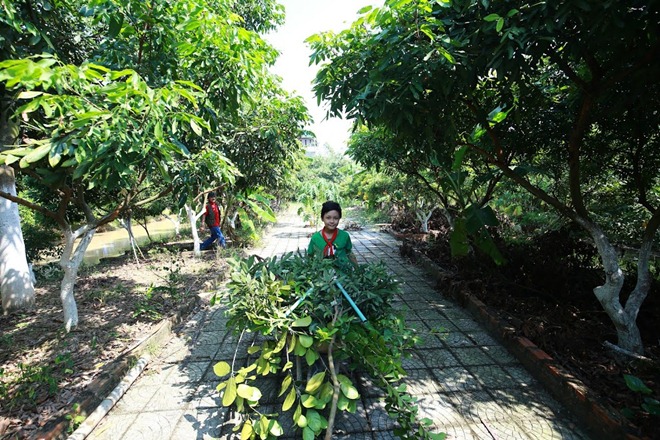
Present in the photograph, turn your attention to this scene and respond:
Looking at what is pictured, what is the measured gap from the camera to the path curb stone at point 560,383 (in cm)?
202

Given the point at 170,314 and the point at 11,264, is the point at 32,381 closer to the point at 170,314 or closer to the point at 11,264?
the point at 170,314

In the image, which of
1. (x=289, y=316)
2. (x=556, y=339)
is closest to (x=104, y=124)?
(x=289, y=316)

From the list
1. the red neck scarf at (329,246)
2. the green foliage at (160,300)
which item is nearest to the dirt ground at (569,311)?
the red neck scarf at (329,246)

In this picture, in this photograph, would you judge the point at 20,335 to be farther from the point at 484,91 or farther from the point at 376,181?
the point at 376,181

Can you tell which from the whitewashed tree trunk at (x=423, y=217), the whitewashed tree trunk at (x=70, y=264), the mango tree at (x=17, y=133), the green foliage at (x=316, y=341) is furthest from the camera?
the whitewashed tree trunk at (x=423, y=217)

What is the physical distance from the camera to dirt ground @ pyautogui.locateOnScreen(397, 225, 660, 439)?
2.29 m

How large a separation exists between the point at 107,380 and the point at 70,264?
141 centimetres

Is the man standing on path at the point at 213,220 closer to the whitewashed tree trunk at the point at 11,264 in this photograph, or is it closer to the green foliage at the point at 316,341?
the whitewashed tree trunk at the point at 11,264

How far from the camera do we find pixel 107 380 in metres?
2.61

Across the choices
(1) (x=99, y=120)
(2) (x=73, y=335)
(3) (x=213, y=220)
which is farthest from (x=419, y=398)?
(3) (x=213, y=220)

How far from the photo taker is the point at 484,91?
4266mm

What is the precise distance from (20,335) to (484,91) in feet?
20.6

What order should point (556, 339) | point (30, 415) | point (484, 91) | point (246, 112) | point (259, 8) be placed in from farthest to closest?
1. point (259, 8)
2. point (246, 112)
3. point (484, 91)
4. point (556, 339)
5. point (30, 415)

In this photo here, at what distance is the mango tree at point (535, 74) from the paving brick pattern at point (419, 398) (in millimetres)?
1129
